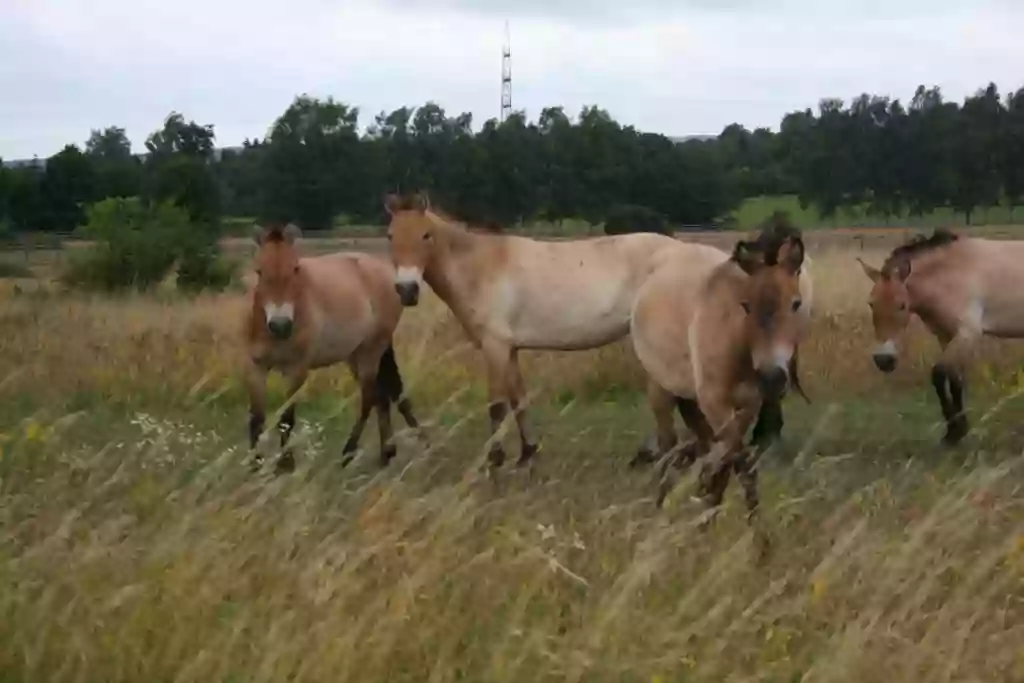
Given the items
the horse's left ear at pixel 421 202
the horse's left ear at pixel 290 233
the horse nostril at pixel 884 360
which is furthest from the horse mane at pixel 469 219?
the horse nostril at pixel 884 360

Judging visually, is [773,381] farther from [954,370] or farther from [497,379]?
[954,370]

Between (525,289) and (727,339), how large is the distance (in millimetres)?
2885

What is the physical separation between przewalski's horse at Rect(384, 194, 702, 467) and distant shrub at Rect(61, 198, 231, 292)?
53.3 ft

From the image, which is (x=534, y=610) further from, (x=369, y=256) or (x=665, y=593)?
(x=369, y=256)

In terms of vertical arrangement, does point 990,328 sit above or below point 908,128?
below

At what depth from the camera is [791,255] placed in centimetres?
546

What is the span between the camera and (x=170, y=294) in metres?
21.2

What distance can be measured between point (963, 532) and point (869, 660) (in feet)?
3.73

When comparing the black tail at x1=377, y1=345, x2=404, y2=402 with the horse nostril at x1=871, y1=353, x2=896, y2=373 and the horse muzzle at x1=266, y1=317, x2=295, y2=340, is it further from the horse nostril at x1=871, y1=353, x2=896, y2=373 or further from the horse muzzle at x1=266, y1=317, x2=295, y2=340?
the horse nostril at x1=871, y1=353, x2=896, y2=373

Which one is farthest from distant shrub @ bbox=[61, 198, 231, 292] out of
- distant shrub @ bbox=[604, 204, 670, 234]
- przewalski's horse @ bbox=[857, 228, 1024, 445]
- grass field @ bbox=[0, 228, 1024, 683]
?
grass field @ bbox=[0, 228, 1024, 683]

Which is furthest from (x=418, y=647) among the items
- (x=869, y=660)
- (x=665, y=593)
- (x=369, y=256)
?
(x=369, y=256)

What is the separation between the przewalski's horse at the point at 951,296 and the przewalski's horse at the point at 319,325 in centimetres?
424

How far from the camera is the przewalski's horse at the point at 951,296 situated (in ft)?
30.8

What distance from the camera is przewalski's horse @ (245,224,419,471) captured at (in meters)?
8.10
